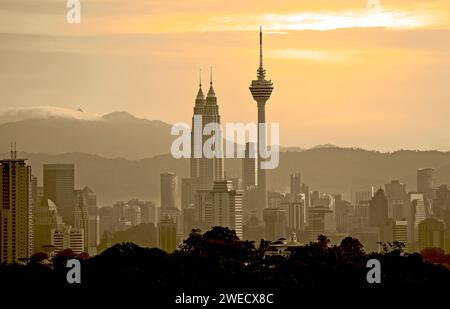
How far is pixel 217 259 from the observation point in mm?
55469

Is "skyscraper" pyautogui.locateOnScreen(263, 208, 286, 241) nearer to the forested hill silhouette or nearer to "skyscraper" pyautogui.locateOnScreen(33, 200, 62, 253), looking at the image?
"skyscraper" pyautogui.locateOnScreen(33, 200, 62, 253)

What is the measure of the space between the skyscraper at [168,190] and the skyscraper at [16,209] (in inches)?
1918

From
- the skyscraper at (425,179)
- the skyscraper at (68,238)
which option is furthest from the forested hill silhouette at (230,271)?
the skyscraper at (425,179)

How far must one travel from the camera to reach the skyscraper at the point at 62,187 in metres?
128

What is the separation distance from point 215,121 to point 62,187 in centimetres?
1493

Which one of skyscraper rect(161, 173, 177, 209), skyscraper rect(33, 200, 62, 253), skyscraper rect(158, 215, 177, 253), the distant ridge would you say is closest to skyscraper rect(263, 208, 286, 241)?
the distant ridge

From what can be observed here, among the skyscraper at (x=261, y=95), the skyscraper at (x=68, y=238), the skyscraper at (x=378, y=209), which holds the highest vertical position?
the skyscraper at (x=261, y=95)

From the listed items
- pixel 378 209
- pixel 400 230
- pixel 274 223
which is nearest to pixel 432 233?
pixel 400 230

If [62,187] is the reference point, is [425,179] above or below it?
above

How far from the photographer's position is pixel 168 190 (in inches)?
6289

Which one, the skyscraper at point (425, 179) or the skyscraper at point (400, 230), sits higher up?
the skyscraper at point (425, 179)

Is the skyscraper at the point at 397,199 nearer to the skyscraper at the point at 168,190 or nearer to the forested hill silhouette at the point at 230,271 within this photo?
the skyscraper at the point at 168,190

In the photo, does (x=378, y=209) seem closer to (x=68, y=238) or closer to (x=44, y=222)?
(x=68, y=238)
